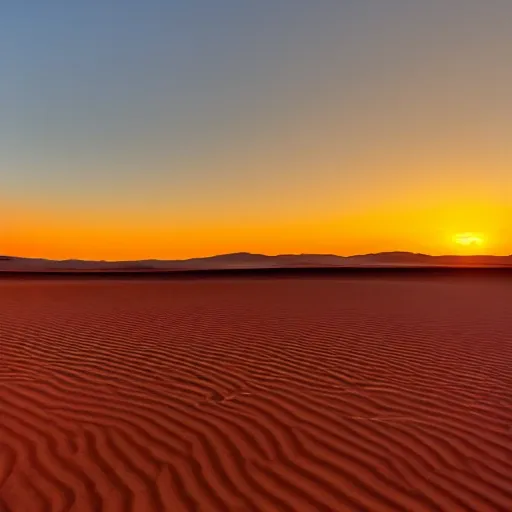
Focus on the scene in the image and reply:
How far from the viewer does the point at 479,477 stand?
347cm

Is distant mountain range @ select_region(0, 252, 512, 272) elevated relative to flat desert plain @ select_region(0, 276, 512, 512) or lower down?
elevated

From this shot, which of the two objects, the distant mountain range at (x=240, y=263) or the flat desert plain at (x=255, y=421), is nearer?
the flat desert plain at (x=255, y=421)

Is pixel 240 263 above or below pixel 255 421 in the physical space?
above

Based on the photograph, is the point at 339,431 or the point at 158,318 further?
the point at 158,318

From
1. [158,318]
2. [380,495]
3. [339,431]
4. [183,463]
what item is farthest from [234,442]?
[158,318]

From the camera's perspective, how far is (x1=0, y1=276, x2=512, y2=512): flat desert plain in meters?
3.25

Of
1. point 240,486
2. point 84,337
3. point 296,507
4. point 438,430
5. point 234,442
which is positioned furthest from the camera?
point 84,337

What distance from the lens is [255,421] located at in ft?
14.7

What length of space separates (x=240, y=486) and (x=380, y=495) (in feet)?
3.03

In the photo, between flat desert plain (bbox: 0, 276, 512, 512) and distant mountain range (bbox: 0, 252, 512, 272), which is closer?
flat desert plain (bbox: 0, 276, 512, 512)

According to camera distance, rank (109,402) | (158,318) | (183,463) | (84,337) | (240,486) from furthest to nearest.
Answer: (158,318) → (84,337) → (109,402) → (183,463) → (240,486)

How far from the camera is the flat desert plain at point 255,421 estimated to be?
3.25m

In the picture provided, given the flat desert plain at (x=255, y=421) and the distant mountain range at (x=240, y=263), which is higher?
the distant mountain range at (x=240, y=263)

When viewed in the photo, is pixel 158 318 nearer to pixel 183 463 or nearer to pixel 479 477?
pixel 183 463
